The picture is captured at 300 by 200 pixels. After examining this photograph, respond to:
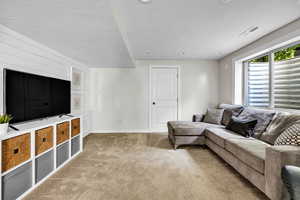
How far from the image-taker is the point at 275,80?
2982mm

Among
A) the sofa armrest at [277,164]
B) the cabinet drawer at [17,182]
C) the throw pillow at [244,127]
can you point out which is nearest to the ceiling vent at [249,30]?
the throw pillow at [244,127]

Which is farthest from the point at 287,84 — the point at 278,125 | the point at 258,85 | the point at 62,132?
the point at 62,132

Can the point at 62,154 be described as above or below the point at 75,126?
below

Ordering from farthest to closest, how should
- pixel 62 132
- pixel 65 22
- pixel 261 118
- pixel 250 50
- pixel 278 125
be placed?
pixel 250 50
pixel 261 118
pixel 62 132
pixel 278 125
pixel 65 22

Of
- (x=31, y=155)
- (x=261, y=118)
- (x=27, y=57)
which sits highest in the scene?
(x=27, y=57)

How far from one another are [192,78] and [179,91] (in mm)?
582

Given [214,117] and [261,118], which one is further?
[214,117]

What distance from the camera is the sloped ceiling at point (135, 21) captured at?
1601 mm

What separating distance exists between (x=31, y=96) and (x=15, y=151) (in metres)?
0.78

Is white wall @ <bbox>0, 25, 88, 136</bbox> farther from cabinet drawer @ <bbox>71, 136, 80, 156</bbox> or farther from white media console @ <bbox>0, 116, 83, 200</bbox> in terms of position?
cabinet drawer @ <bbox>71, 136, 80, 156</bbox>

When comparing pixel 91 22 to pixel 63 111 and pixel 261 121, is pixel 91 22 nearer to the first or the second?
pixel 63 111

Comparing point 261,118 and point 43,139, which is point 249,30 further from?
point 43,139

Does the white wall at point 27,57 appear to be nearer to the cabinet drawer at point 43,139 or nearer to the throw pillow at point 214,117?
the cabinet drawer at point 43,139

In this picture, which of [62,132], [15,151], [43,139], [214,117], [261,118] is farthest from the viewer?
[214,117]
